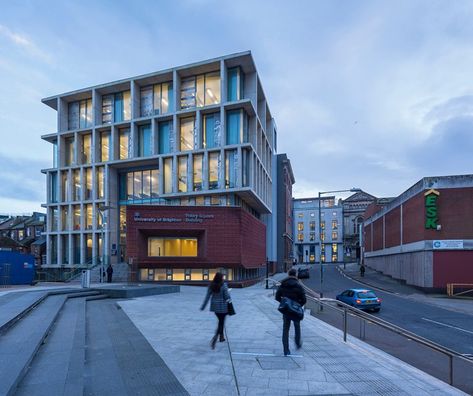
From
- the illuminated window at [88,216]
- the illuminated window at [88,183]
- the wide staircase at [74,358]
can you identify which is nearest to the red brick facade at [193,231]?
the illuminated window at [88,216]

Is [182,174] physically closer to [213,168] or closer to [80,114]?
[213,168]

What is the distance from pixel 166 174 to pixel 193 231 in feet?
29.9

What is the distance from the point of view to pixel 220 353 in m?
7.97

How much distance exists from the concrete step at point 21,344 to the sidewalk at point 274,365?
8.09ft

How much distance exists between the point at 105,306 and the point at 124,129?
30006 millimetres

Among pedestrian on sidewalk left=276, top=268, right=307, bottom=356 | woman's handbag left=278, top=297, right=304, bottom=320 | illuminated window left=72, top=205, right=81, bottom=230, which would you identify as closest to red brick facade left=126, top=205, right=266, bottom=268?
illuminated window left=72, top=205, right=81, bottom=230

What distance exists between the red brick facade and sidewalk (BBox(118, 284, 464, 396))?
1945cm

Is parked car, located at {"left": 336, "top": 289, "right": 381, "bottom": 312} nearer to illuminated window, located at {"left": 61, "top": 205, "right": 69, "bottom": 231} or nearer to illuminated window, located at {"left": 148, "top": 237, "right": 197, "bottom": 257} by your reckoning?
illuminated window, located at {"left": 148, "top": 237, "right": 197, "bottom": 257}

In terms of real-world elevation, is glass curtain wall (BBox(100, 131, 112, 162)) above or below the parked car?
above

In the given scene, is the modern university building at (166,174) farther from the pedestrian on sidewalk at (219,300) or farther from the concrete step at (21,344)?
the pedestrian on sidewalk at (219,300)

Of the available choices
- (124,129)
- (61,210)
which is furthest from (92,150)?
(61,210)

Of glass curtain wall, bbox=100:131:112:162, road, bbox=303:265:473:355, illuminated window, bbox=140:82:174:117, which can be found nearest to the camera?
road, bbox=303:265:473:355

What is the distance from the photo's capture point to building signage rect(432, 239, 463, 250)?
30438 millimetres

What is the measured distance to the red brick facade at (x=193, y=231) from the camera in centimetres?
3055
